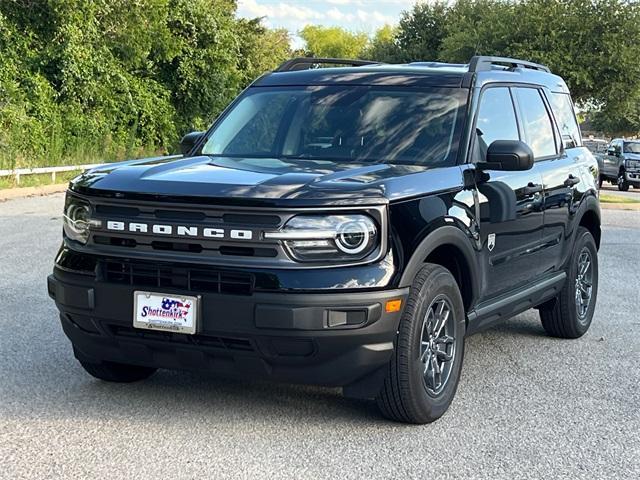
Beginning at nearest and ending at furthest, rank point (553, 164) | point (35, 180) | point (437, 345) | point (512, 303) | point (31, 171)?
point (437, 345)
point (512, 303)
point (553, 164)
point (31, 171)
point (35, 180)

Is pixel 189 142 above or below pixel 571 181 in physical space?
above

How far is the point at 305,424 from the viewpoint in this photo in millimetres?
4719

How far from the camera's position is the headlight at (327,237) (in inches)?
166

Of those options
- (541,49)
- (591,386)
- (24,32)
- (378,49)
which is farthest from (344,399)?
(378,49)

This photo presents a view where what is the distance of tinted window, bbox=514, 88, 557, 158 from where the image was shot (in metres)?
6.38

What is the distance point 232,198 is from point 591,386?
2.80 meters

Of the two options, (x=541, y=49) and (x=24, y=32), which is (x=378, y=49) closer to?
(x=541, y=49)

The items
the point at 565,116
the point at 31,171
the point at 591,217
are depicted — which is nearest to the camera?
the point at 565,116

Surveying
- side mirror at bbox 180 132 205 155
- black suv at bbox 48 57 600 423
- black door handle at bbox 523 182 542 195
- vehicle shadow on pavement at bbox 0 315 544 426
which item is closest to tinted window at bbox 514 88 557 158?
black door handle at bbox 523 182 542 195

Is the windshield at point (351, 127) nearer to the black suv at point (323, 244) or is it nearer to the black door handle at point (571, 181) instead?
the black suv at point (323, 244)

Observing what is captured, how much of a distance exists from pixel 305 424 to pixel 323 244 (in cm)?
106

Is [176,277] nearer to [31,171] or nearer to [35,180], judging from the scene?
[31,171]

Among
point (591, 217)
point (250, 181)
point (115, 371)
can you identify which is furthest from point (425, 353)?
point (591, 217)

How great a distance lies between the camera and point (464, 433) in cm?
468
